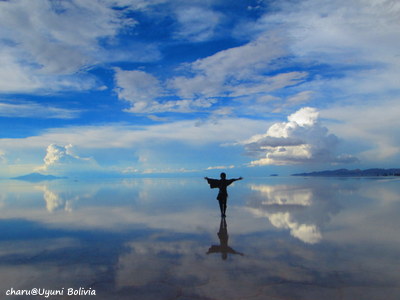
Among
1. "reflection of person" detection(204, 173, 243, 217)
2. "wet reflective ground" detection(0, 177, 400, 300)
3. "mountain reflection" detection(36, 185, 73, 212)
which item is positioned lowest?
"wet reflective ground" detection(0, 177, 400, 300)

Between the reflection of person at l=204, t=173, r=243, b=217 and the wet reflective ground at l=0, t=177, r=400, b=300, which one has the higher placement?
the reflection of person at l=204, t=173, r=243, b=217

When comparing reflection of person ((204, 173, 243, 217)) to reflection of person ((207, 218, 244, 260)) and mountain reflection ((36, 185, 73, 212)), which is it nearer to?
reflection of person ((207, 218, 244, 260))

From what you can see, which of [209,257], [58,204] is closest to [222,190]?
[209,257]

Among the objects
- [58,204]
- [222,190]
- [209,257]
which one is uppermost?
[222,190]

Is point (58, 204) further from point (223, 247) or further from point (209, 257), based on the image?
point (209, 257)

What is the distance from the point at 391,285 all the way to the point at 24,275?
823cm

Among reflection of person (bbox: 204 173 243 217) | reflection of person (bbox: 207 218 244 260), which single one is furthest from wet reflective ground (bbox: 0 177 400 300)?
reflection of person (bbox: 204 173 243 217)

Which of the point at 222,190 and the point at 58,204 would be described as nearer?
the point at 222,190

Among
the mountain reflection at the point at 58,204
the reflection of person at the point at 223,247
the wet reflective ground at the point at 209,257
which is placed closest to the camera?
the wet reflective ground at the point at 209,257

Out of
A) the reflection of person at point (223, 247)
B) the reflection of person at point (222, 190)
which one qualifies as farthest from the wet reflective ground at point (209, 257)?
the reflection of person at point (222, 190)

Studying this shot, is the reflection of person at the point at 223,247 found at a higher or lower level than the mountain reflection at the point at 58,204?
lower

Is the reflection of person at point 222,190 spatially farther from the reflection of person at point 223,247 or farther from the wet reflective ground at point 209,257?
the reflection of person at point 223,247

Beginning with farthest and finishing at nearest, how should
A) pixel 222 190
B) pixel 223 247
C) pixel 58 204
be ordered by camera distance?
pixel 58 204 < pixel 222 190 < pixel 223 247

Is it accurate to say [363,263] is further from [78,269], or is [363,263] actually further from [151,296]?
[78,269]
